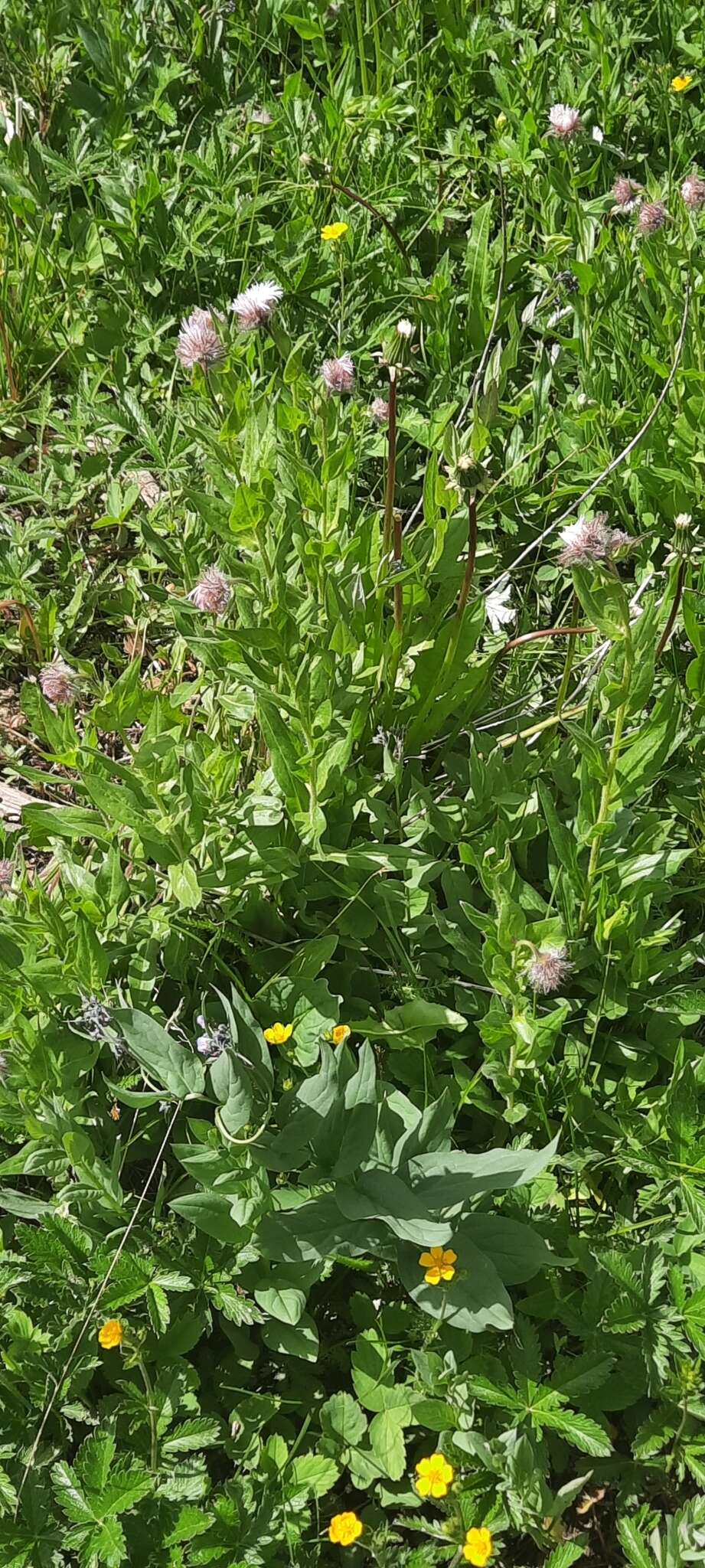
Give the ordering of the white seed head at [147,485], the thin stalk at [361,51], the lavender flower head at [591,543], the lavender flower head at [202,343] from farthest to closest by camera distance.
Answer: the thin stalk at [361,51], the white seed head at [147,485], the lavender flower head at [202,343], the lavender flower head at [591,543]

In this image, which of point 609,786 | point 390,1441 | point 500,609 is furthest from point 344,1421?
point 500,609

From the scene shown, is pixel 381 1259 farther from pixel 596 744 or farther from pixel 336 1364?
pixel 596 744

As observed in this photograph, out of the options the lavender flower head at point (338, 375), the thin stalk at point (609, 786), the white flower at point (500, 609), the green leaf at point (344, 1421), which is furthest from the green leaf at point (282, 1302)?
the lavender flower head at point (338, 375)

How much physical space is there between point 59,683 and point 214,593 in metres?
0.33

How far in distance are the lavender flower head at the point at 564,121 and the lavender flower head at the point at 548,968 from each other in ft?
7.00

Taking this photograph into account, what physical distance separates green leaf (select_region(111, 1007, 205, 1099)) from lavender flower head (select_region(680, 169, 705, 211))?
2.29 metres

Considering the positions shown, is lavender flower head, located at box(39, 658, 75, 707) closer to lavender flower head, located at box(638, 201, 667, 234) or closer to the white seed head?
the white seed head

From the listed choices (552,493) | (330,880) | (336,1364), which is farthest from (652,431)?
(336,1364)

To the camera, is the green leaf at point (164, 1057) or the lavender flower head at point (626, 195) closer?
the green leaf at point (164, 1057)

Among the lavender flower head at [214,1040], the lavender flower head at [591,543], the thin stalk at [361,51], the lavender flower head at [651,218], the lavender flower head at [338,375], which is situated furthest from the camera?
the thin stalk at [361,51]

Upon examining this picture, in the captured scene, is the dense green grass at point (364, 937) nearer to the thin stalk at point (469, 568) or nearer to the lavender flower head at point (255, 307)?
the thin stalk at point (469, 568)

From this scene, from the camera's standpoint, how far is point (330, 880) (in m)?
2.13

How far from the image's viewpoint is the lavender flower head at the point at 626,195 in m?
3.07

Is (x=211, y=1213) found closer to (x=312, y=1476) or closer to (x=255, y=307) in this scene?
(x=312, y=1476)
